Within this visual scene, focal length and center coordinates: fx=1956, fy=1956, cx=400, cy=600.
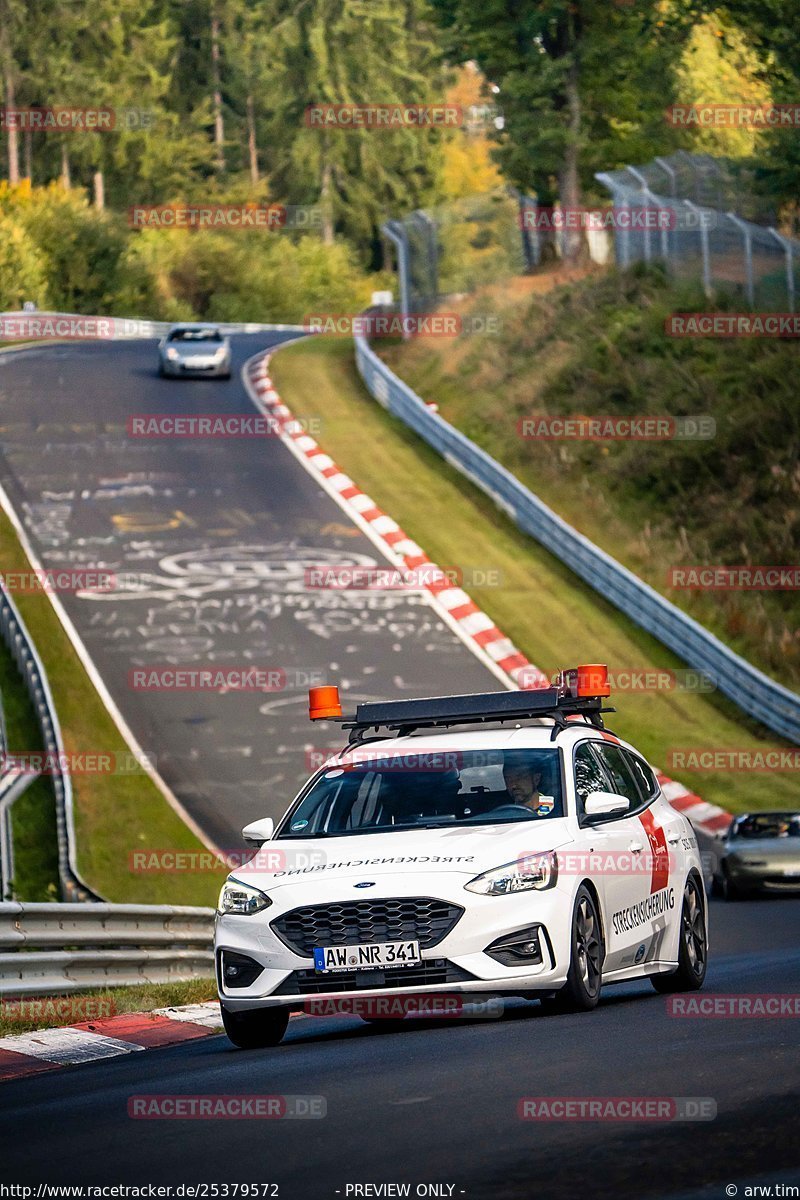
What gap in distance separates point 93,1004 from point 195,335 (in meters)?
39.9

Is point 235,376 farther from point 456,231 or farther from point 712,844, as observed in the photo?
point 712,844

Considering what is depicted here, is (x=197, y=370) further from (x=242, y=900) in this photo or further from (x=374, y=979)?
(x=374, y=979)

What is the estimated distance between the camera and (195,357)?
48312 mm

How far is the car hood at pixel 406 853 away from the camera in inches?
396

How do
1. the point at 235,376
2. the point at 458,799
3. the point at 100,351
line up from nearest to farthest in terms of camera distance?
the point at 458,799
the point at 235,376
the point at 100,351

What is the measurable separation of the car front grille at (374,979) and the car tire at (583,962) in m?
0.63

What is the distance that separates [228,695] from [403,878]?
18145mm

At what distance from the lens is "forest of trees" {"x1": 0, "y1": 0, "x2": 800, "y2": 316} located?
5622 cm

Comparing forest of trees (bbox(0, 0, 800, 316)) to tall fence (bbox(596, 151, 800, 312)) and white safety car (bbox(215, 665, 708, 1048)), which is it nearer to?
tall fence (bbox(596, 151, 800, 312))

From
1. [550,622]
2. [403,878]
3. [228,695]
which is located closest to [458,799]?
[403,878]

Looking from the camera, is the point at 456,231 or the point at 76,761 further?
the point at 456,231

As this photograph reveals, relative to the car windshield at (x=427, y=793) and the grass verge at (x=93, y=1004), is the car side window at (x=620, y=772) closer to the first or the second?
the car windshield at (x=427, y=793)

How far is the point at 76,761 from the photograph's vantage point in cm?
2516

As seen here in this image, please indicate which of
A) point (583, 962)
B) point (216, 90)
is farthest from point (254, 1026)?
point (216, 90)
